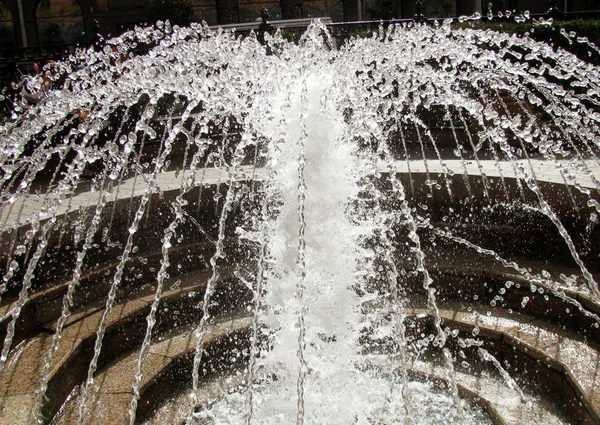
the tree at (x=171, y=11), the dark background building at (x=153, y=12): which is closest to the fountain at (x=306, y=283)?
the tree at (x=171, y=11)

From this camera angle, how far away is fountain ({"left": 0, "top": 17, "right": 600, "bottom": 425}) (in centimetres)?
332

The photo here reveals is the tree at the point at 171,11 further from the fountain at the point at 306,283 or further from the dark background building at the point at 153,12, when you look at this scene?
the fountain at the point at 306,283

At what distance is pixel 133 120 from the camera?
24.6 ft

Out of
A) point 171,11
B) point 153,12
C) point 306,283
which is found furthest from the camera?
point 153,12

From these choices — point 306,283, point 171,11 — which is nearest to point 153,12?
point 171,11

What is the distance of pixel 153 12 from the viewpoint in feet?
74.0

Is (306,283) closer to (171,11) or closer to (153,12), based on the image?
(171,11)

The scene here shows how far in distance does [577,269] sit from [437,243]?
1.07m

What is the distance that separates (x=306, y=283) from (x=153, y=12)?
21.1m

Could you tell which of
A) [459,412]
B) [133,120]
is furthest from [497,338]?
[133,120]

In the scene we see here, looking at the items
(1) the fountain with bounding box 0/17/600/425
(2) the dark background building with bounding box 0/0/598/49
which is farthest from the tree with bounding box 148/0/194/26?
(1) the fountain with bounding box 0/17/600/425

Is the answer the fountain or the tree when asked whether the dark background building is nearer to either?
the tree

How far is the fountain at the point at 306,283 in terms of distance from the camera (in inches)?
131

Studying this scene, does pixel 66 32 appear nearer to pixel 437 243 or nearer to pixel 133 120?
pixel 133 120
